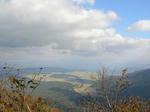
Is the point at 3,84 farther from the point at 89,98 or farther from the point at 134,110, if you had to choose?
the point at 134,110

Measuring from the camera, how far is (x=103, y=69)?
10.4 meters

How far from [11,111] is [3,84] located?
2.23 metres

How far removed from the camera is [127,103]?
36.2 feet

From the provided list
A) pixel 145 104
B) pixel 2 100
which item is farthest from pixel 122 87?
pixel 2 100

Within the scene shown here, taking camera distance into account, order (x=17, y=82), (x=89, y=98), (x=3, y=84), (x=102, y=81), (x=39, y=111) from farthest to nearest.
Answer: (x=39, y=111) < (x=89, y=98) < (x=102, y=81) < (x=3, y=84) < (x=17, y=82)

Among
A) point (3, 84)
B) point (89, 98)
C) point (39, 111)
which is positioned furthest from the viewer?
point (39, 111)

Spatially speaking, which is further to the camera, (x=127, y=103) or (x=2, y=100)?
(x=127, y=103)

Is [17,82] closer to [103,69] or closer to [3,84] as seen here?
[3,84]

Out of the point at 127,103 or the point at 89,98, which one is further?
the point at 89,98

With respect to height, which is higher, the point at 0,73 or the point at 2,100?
the point at 0,73

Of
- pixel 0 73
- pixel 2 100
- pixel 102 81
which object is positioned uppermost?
pixel 0 73

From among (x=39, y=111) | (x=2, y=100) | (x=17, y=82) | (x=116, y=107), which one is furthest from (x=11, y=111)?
(x=116, y=107)

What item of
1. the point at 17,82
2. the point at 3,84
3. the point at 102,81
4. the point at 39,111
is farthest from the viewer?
the point at 39,111

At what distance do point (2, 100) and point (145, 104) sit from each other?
9.67m
